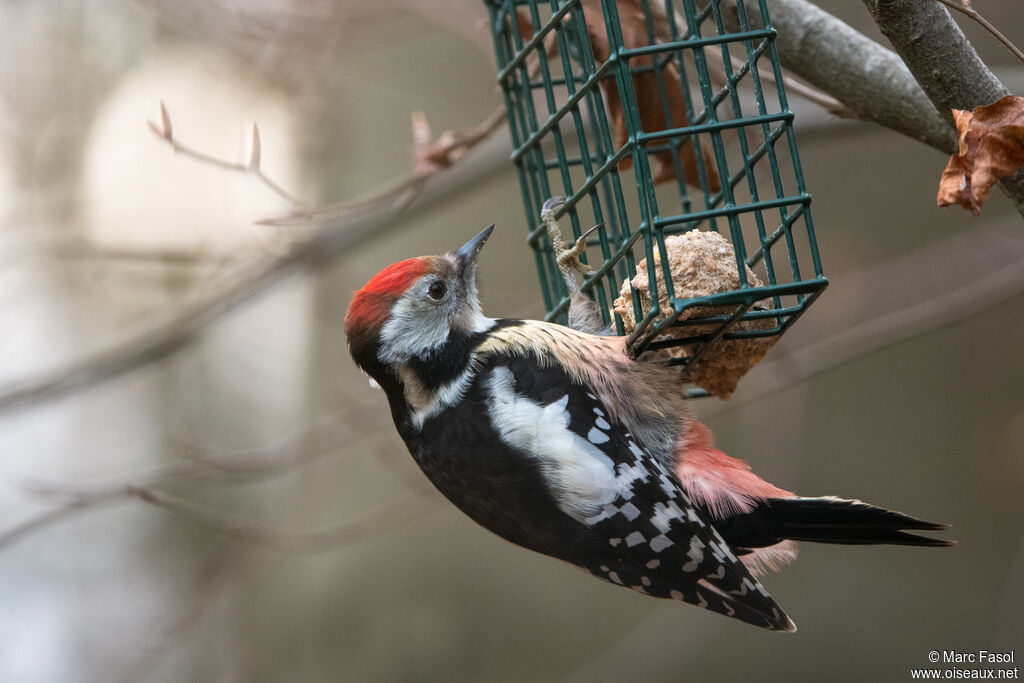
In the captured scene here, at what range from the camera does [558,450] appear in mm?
2975

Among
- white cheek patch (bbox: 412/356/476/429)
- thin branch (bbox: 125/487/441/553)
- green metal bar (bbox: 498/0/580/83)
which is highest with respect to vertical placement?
green metal bar (bbox: 498/0/580/83)

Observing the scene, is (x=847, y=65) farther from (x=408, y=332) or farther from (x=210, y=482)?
(x=210, y=482)

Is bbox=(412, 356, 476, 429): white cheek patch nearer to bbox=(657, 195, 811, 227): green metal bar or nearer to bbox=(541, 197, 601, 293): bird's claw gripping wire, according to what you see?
bbox=(541, 197, 601, 293): bird's claw gripping wire

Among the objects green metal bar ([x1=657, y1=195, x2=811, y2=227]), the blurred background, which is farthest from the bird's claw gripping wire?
the blurred background

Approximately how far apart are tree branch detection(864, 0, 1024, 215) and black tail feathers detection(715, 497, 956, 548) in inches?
38.3

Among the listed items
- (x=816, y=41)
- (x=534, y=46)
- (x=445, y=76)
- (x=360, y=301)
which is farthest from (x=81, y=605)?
(x=816, y=41)

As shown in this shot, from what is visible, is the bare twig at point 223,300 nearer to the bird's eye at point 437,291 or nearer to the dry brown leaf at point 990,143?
the bird's eye at point 437,291

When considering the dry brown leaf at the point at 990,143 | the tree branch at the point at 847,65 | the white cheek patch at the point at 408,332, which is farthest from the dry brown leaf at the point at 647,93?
the dry brown leaf at the point at 990,143

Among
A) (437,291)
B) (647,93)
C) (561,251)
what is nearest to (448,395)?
(437,291)

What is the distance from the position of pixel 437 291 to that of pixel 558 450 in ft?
2.18

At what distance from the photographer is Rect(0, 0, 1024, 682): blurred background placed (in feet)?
16.4

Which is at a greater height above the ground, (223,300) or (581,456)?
(223,300)

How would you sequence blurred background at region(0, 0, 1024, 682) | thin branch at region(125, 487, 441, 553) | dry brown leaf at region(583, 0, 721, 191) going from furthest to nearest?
blurred background at region(0, 0, 1024, 682)
thin branch at region(125, 487, 441, 553)
dry brown leaf at region(583, 0, 721, 191)

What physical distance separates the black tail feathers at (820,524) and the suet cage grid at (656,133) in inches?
20.3
